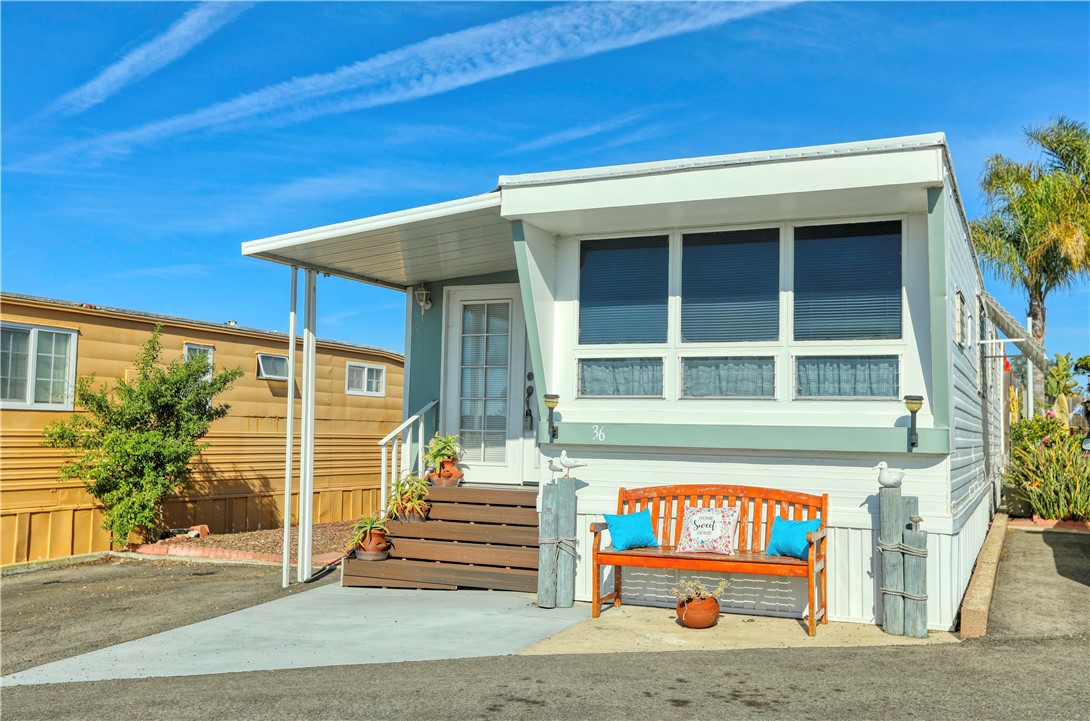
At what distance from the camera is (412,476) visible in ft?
29.4

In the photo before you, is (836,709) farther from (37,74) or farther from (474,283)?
(37,74)

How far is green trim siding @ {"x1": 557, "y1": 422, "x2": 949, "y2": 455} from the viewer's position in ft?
21.2

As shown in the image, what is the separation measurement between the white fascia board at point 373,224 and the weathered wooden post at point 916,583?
13.2 ft

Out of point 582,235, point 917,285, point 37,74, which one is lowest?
point 917,285

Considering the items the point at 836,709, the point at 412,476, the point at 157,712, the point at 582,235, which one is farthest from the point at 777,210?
the point at 157,712

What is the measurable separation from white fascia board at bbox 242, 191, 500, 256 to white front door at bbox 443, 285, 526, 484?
207 cm

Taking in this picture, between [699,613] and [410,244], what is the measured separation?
4.16 meters

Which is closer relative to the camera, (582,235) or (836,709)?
(836,709)

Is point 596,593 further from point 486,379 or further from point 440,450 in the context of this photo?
point 486,379

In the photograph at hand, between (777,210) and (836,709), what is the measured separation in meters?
3.77

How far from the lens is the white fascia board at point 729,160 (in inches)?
244

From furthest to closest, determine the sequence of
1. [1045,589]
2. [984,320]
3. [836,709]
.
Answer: [984,320] < [1045,589] < [836,709]

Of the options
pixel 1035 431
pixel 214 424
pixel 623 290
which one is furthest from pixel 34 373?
pixel 1035 431

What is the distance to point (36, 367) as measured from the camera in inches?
432
